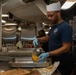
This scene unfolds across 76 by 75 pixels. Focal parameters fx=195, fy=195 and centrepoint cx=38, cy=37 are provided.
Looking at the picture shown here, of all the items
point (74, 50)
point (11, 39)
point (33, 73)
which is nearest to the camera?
point (33, 73)

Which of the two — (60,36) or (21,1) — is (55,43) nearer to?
(60,36)

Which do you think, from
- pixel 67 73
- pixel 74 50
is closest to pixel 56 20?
pixel 67 73

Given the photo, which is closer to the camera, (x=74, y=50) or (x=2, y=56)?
(x=2, y=56)

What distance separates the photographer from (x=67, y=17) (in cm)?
789

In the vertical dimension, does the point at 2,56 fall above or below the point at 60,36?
below

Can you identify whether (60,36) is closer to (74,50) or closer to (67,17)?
(74,50)

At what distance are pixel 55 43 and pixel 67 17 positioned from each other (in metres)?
5.50

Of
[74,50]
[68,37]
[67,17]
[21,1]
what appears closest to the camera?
[68,37]

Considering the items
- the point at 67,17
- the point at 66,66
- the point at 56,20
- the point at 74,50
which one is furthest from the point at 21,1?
the point at 67,17

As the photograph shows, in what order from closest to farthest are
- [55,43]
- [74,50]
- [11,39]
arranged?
[55,43]
[74,50]
[11,39]

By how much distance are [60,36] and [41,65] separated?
2.01ft

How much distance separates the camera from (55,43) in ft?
8.36

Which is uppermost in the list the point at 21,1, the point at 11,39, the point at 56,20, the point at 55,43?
the point at 21,1

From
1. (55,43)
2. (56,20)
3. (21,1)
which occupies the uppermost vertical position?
(21,1)
